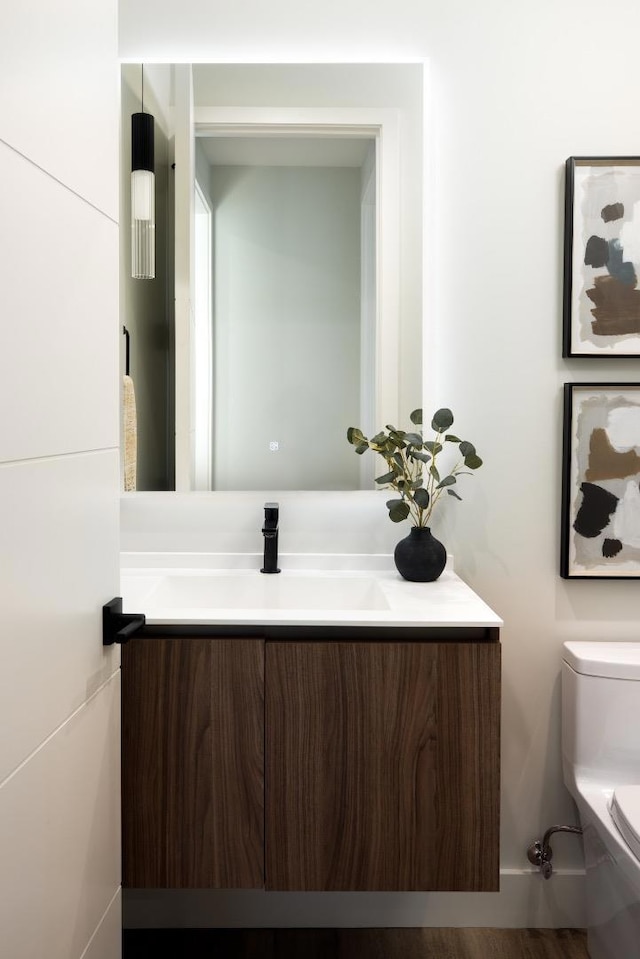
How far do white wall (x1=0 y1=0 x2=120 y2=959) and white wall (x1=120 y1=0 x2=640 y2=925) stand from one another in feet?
2.88

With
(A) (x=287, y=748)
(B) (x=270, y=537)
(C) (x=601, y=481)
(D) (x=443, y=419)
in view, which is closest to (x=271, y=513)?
(B) (x=270, y=537)

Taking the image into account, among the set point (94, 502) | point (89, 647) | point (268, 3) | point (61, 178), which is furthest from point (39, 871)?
point (268, 3)

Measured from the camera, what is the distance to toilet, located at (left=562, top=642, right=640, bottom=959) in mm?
1573

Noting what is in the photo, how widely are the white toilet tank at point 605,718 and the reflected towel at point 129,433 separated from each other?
44.6 inches

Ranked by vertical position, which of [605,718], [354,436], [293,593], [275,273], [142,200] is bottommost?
[605,718]

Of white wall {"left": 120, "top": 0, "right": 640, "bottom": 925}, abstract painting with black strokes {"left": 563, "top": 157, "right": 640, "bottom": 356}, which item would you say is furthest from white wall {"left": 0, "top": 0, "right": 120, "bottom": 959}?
abstract painting with black strokes {"left": 563, "top": 157, "right": 640, "bottom": 356}

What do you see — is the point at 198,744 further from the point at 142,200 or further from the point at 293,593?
the point at 142,200

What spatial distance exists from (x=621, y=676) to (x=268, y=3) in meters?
1.77

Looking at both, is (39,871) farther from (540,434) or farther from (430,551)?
(540,434)

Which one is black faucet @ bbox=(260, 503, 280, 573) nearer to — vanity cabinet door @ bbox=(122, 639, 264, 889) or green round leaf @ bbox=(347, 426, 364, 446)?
green round leaf @ bbox=(347, 426, 364, 446)

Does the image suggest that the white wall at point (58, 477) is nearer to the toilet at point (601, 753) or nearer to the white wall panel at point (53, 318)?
the white wall panel at point (53, 318)

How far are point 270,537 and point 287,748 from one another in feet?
1.79

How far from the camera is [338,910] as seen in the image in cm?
182

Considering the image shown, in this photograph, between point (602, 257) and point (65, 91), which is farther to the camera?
point (602, 257)
